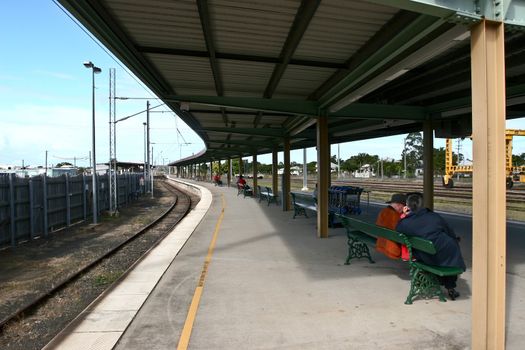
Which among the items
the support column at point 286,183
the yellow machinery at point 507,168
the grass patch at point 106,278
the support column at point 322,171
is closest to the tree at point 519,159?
the yellow machinery at point 507,168

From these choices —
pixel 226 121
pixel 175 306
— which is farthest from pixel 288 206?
pixel 175 306

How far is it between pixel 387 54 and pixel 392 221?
8.35 feet

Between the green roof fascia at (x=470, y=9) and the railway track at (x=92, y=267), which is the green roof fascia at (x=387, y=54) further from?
the railway track at (x=92, y=267)

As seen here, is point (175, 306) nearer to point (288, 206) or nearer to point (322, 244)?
point (322, 244)

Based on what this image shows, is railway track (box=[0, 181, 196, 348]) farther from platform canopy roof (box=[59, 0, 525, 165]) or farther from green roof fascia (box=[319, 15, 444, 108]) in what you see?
green roof fascia (box=[319, 15, 444, 108])

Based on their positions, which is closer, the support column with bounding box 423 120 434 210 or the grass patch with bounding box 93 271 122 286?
the grass patch with bounding box 93 271 122 286

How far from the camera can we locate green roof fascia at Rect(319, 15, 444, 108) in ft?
16.4

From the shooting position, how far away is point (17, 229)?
11172 millimetres

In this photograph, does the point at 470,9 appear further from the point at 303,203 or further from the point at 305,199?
the point at 303,203

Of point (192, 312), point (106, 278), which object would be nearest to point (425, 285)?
point (192, 312)

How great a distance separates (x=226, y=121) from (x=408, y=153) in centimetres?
10395

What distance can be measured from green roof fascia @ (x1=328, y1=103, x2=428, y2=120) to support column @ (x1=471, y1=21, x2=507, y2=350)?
23.3 ft

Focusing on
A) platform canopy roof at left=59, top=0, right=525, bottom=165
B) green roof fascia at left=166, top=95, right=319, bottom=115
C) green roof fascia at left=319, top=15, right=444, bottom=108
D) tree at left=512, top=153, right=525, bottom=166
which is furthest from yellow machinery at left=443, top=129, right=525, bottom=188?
tree at left=512, top=153, right=525, bottom=166

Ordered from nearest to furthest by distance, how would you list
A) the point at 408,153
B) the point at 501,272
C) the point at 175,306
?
the point at 501,272 → the point at 175,306 → the point at 408,153
